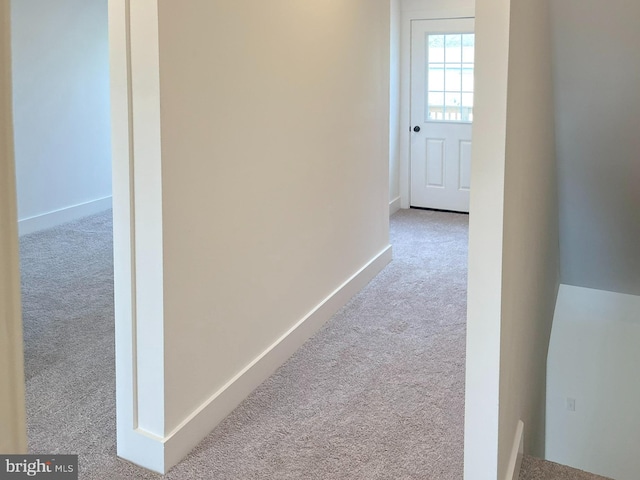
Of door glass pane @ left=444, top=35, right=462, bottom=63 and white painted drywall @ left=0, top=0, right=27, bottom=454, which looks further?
door glass pane @ left=444, top=35, right=462, bottom=63

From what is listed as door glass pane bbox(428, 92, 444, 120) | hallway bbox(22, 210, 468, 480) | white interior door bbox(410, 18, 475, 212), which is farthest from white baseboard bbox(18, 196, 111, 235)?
door glass pane bbox(428, 92, 444, 120)

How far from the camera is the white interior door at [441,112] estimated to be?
6.75 metres

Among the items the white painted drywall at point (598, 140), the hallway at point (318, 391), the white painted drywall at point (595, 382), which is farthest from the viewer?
the white painted drywall at point (595, 382)

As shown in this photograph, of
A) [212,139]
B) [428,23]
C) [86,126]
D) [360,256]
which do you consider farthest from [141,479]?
[428,23]

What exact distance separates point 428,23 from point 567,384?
358cm

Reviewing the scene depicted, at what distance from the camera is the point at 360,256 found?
4695 mm

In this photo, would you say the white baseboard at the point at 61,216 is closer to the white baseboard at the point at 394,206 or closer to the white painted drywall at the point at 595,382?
the white baseboard at the point at 394,206

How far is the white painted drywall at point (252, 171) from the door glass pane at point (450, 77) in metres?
2.34

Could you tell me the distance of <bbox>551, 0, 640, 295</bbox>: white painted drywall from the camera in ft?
10.1

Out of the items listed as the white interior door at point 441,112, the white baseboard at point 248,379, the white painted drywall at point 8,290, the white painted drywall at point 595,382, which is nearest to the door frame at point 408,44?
the white interior door at point 441,112

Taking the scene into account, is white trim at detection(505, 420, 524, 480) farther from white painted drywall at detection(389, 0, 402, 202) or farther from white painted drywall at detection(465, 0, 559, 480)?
white painted drywall at detection(389, 0, 402, 202)

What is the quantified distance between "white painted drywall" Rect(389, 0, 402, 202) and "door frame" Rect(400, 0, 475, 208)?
0.18 ft

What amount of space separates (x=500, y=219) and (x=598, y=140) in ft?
6.58

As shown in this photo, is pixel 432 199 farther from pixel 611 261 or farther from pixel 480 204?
pixel 480 204
